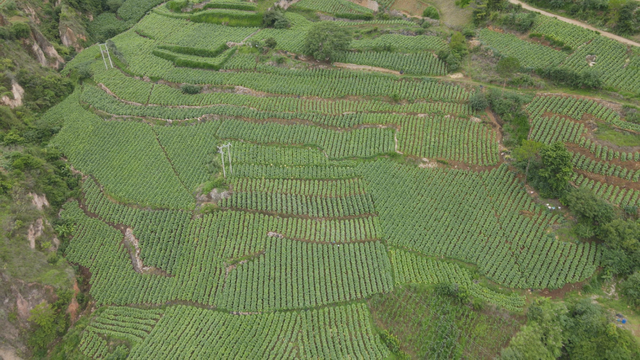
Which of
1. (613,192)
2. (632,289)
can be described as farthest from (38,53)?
(632,289)

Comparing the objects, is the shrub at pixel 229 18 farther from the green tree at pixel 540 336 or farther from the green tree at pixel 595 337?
the green tree at pixel 595 337

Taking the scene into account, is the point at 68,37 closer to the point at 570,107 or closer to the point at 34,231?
the point at 34,231

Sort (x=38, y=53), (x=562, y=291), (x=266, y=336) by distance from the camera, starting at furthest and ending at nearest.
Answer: (x=38, y=53) → (x=562, y=291) → (x=266, y=336)

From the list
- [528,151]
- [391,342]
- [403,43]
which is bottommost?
[391,342]

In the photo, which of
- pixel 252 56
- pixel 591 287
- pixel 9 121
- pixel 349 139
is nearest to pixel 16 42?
pixel 9 121

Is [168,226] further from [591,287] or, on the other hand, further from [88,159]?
[591,287]

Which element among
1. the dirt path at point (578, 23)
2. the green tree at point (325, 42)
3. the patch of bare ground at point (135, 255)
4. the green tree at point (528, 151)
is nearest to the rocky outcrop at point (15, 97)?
the patch of bare ground at point (135, 255)
